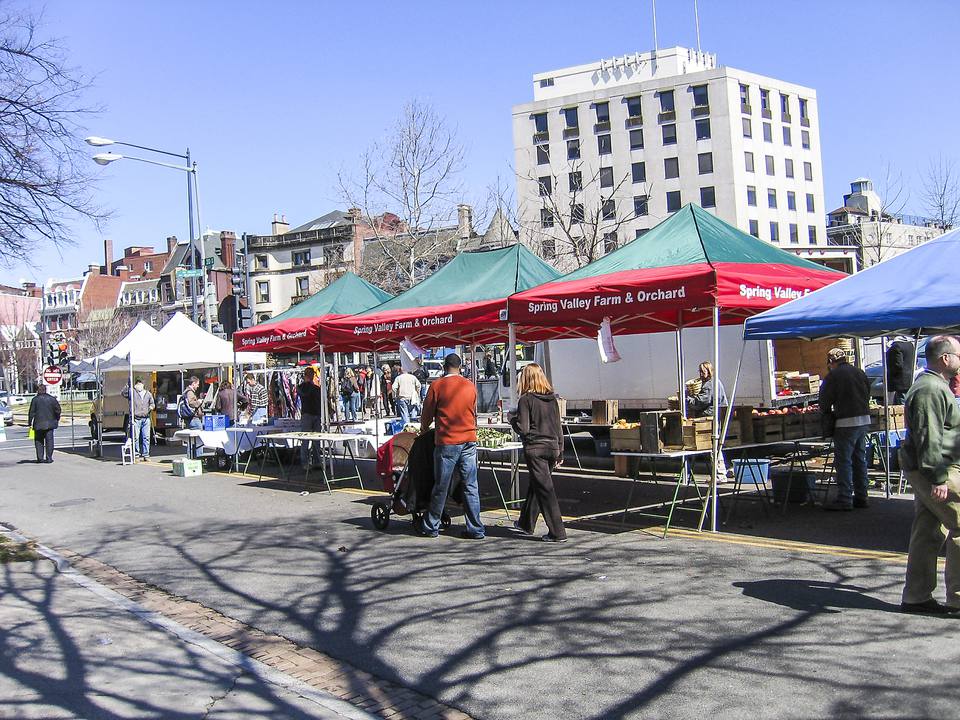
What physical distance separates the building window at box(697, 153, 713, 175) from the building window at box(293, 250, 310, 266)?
34035 millimetres

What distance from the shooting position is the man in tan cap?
1047 centimetres

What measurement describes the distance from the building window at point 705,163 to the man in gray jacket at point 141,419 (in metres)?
55.8

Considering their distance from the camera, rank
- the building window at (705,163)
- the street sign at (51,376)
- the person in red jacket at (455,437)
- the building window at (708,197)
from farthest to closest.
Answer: the building window at (705,163), the building window at (708,197), the street sign at (51,376), the person in red jacket at (455,437)

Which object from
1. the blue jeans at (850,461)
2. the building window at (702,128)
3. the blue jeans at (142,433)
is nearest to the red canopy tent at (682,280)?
the blue jeans at (850,461)

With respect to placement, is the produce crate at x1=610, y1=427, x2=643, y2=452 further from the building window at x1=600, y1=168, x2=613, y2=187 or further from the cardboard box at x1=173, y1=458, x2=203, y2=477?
the building window at x1=600, y1=168, x2=613, y2=187

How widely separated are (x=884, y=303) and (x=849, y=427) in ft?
8.10

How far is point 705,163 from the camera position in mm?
68938

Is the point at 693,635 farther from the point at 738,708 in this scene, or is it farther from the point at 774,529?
the point at 774,529

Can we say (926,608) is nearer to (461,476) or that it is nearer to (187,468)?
(461,476)

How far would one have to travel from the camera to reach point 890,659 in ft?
17.4

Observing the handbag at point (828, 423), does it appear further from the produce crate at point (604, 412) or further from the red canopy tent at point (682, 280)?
the produce crate at point (604, 412)

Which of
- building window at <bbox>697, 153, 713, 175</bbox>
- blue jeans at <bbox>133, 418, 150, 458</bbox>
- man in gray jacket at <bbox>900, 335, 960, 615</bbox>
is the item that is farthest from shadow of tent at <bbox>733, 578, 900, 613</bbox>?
building window at <bbox>697, 153, 713, 175</bbox>

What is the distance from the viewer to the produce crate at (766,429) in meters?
10.6

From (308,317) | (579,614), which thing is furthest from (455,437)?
(308,317)
